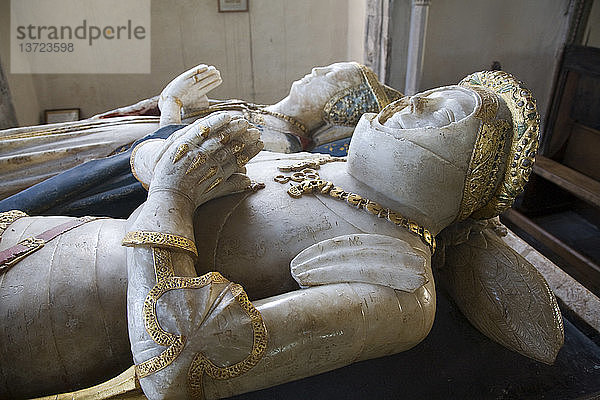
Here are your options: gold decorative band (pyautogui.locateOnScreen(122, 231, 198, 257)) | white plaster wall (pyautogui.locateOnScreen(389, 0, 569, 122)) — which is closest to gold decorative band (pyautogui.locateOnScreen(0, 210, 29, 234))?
gold decorative band (pyautogui.locateOnScreen(122, 231, 198, 257))

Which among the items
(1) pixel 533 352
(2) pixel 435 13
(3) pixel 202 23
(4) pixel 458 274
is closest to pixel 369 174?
(4) pixel 458 274

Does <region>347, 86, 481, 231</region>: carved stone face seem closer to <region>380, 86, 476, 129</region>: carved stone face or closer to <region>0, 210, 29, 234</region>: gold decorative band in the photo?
<region>380, 86, 476, 129</region>: carved stone face

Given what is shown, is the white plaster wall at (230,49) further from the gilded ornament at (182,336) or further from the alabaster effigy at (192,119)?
the gilded ornament at (182,336)

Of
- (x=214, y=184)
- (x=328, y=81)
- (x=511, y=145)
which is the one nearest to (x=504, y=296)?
(x=511, y=145)

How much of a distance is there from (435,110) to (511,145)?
0.26 m

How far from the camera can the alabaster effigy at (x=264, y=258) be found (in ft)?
3.85

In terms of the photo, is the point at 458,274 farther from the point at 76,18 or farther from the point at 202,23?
the point at 76,18

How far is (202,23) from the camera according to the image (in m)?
4.96

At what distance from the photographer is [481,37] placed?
3646 millimetres

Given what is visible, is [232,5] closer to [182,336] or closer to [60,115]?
[60,115]

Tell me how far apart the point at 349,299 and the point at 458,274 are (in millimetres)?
744

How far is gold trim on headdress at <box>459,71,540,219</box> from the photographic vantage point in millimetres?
1439

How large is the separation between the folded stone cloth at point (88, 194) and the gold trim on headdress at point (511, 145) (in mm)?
1342

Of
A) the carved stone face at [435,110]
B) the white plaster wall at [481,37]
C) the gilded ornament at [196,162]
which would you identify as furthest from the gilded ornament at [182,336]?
the white plaster wall at [481,37]
